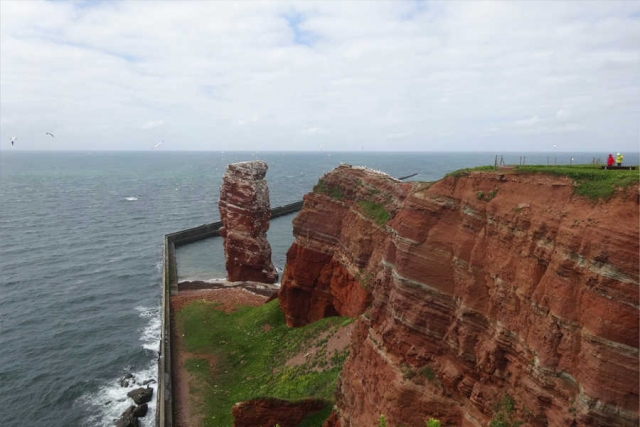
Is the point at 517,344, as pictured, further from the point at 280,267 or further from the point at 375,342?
the point at 280,267

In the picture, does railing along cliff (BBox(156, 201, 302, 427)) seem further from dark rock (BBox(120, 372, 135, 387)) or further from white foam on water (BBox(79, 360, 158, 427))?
dark rock (BBox(120, 372, 135, 387))

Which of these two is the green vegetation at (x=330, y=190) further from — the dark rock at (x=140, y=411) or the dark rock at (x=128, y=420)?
the dark rock at (x=128, y=420)

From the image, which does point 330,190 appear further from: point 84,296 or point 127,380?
point 84,296

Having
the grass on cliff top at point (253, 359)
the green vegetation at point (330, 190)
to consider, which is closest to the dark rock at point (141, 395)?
the grass on cliff top at point (253, 359)

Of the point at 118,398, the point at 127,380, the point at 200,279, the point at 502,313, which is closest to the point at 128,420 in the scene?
the point at 118,398

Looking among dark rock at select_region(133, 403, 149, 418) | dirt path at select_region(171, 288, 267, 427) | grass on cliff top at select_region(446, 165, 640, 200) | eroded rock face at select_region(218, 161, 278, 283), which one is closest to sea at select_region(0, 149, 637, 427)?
dark rock at select_region(133, 403, 149, 418)

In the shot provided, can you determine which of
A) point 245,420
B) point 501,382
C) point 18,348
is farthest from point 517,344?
point 18,348
